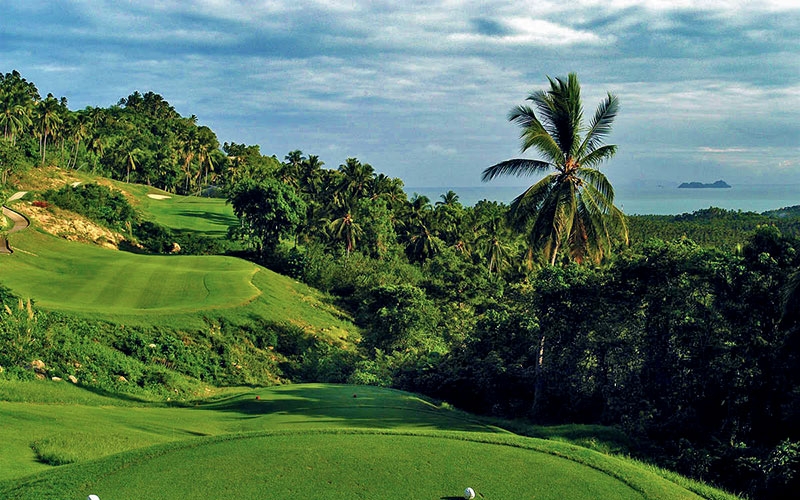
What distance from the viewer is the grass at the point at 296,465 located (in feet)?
27.8

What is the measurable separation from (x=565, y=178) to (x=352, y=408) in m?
11.4

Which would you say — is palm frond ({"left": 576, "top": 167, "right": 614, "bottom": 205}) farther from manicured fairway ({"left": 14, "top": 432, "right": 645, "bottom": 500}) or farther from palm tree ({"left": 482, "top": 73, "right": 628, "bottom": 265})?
manicured fairway ({"left": 14, "top": 432, "right": 645, "bottom": 500})

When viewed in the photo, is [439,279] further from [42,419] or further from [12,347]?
[42,419]

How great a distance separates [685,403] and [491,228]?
53541 millimetres

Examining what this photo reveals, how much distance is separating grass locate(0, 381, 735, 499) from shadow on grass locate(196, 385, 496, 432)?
1.24 metres

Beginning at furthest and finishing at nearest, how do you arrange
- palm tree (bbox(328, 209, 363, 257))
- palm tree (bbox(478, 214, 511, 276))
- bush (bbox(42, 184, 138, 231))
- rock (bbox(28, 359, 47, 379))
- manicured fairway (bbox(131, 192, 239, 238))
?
manicured fairway (bbox(131, 192, 239, 238)) → palm tree (bbox(478, 214, 511, 276)) → palm tree (bbox(328, 209, 363, 257)) → bush (bbox(42, 184, 138, 231)) → rock (bbox(28, 359, 47, 379))

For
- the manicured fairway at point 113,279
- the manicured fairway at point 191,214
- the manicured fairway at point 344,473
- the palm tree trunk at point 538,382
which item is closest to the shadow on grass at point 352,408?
the palm tree trunk at point 538,382

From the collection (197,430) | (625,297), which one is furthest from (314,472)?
(625,297)

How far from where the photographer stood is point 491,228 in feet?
227

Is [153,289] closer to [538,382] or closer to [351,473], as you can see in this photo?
[538,382]

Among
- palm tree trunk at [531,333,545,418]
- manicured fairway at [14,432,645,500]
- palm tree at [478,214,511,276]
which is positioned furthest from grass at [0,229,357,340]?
palm tree at [478,214,511,276]

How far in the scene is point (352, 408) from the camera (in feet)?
56.0

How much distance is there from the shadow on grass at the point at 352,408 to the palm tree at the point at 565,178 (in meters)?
7.96

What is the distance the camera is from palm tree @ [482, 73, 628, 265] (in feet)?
72.1
